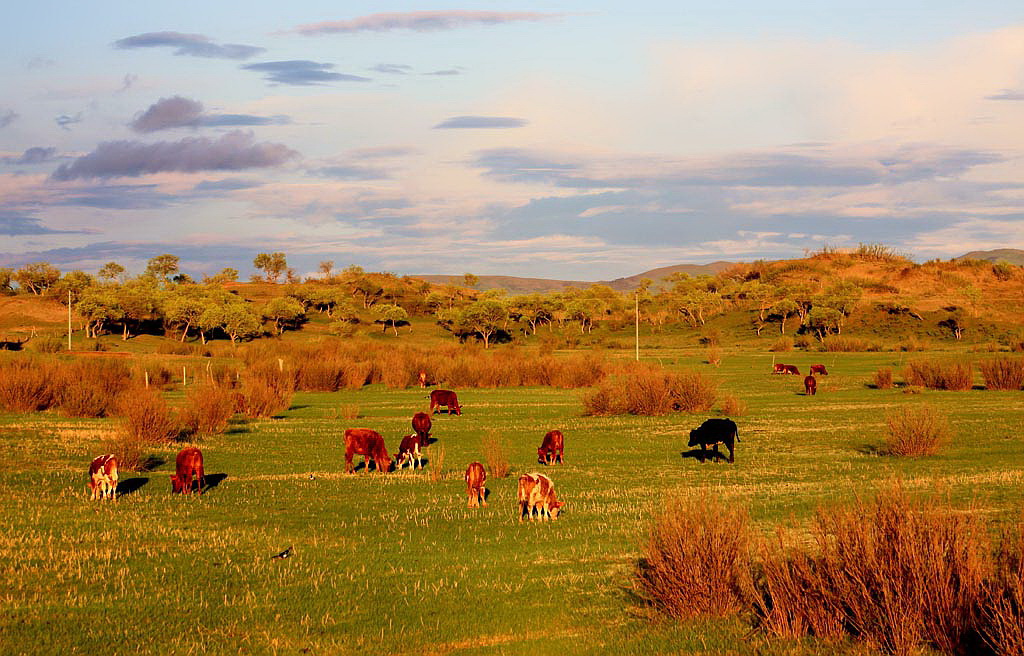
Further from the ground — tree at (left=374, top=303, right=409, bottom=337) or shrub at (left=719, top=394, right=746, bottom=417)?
tree at (left=374, top=303, right=409, bottom=337)

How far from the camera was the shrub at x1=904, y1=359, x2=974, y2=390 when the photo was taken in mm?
45406

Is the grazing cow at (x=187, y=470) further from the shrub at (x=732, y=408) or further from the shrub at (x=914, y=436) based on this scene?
the shrub at (x=732, y=408)

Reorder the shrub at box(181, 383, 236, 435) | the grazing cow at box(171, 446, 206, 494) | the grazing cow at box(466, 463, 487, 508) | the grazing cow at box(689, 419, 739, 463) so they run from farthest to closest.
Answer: the shrub at box(181, 383, 236, 435) < the grazing cow at box(689, 419, 739, 463) < the grazing cow at box(171, 446, 206, 494) < the grazing cow at box(466, 463, 487, 508)

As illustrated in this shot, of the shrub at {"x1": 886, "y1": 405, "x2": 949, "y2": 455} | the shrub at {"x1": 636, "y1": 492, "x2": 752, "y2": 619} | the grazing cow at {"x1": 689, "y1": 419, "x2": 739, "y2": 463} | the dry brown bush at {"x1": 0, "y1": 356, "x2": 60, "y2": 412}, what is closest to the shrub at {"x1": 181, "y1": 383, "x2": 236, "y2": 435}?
the dry brown bush at {"x1": 0, "y1": 356, "x2": 60, "y2": 412}

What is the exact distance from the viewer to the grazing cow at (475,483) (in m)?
15.9

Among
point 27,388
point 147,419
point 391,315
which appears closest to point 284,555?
point 147,419

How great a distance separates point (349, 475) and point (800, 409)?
21189mm

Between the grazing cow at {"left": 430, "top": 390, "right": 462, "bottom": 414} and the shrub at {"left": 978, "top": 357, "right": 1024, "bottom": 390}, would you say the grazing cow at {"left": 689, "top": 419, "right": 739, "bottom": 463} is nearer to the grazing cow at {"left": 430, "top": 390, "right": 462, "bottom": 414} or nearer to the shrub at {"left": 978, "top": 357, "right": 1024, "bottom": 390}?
the grazing cow at {"left": 430, "top": 390, "right": 462, "bottom": 414}

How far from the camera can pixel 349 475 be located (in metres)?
20.6

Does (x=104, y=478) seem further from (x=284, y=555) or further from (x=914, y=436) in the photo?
(x=914, y=436)

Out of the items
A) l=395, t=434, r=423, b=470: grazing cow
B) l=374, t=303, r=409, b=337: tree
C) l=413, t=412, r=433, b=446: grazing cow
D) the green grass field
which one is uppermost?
l=374, t=303, r=409, b=337: tree

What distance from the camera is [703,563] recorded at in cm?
995

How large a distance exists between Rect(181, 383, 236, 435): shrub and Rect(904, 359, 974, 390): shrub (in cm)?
3288

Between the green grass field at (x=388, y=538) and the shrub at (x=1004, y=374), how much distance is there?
17.4 meters
